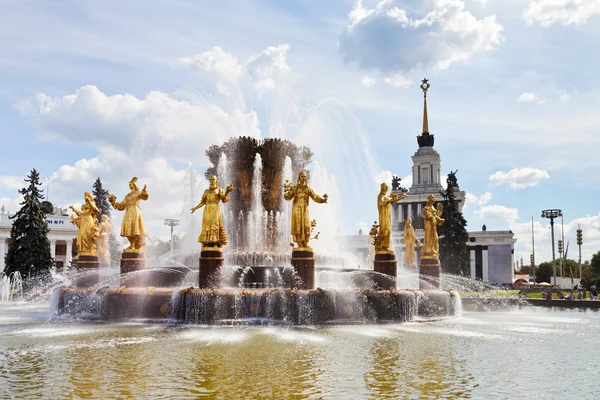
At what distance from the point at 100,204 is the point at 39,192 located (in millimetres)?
10335

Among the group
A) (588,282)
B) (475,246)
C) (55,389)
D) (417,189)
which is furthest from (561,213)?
(55,389)

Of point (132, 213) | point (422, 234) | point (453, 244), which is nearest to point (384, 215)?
point (132, 213)

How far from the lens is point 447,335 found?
1290cm

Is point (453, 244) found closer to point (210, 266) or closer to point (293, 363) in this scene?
point (210, 266)

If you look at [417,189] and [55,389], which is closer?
[55,389]

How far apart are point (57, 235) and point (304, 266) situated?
221 ft

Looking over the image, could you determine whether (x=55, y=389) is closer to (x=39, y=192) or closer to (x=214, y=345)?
(x=214, y=345)

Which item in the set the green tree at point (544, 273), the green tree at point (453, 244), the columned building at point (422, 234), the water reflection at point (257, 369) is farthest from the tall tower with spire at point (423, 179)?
the water reflection at point (257, 369)

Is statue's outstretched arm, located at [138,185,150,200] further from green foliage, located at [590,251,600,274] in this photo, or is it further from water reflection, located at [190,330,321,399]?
green foliage, located at [590,251,600,274]

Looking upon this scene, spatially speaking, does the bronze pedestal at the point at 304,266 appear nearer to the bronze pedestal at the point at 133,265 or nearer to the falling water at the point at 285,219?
the bronze pedestal at the point at 133,265

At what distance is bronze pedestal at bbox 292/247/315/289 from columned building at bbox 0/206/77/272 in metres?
63.6

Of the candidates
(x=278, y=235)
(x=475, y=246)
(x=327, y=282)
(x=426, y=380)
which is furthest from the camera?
(x=475, y=246)

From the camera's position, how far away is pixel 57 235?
7512 centimetres

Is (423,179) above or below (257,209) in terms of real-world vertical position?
above
